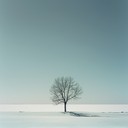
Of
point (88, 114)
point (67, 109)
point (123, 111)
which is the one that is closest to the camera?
point (88, 114)

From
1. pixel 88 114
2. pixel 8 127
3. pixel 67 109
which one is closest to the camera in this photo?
pixel 8 127

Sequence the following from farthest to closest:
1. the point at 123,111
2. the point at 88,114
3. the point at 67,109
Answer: the point at 67,109, the point at 123,111, the point at 88,114

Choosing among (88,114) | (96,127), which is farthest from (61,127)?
(88,114)

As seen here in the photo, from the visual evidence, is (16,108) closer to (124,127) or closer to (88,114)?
(88,114)

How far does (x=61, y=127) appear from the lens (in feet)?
25.2

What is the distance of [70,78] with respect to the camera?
17.0 meters

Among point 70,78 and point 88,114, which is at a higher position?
point 70,78

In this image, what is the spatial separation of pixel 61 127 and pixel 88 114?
22.1ft


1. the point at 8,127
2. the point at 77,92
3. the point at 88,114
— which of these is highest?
the point at 77,92

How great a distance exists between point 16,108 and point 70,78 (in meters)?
2.92

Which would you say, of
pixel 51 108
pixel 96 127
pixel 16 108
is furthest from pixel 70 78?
pixel 96 127

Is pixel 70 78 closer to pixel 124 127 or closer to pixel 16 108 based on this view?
pixel 16 108

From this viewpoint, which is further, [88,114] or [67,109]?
[67,109]

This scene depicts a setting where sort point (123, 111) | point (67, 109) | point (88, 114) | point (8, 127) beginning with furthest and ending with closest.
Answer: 1. point (67, 109)
2. point (123, 111)
3. point (88, 114)
4. point (8, 127)
